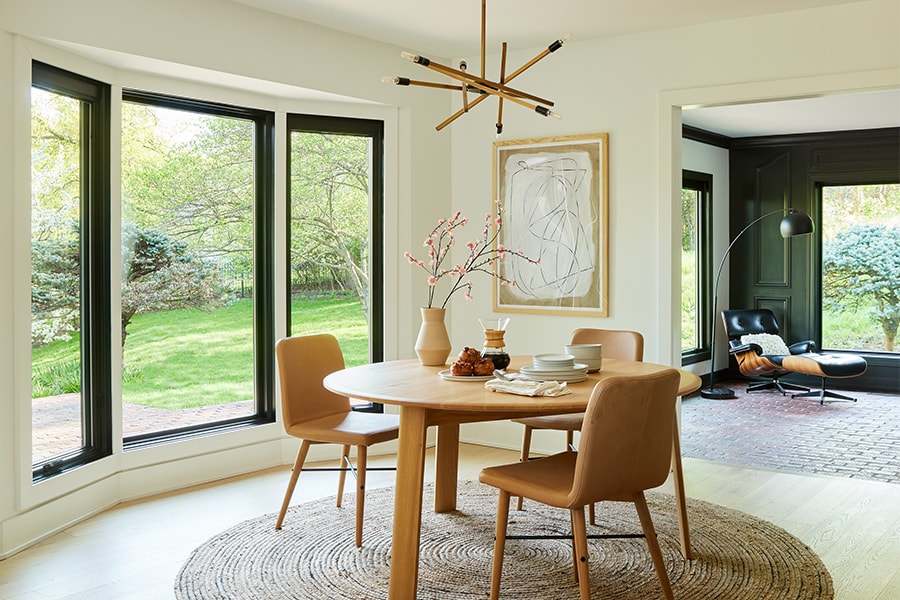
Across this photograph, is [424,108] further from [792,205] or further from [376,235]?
[792,205]

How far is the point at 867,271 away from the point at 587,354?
6.25 m

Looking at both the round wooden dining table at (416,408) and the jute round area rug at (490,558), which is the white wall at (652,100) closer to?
the jute round area rug at (490,558)

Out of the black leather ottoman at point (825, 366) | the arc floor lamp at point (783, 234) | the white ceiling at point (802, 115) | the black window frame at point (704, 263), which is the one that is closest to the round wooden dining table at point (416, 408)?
the white ceiling at point (802, 115)

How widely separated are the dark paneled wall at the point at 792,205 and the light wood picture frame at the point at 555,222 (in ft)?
14.4

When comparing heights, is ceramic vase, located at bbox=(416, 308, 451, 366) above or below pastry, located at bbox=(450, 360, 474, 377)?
above

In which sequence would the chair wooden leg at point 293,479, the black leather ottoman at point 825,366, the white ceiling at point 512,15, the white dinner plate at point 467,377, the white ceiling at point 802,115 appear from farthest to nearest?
the black leather ottoman at point 825,366
the white ceiling at point 802,115
the white ceiling at point 512,15
the chair wooden leg at point 293,479
the white dinner plate at point 467,377

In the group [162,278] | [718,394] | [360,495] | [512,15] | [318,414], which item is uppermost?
[512,15]

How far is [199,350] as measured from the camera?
185 inches

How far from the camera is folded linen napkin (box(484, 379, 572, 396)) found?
2762 millimetres

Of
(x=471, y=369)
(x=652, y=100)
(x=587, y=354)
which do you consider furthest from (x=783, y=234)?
(x=471, y=369)

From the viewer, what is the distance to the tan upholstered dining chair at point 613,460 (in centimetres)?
253

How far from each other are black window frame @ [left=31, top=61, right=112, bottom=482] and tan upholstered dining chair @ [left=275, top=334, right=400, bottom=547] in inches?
42.5

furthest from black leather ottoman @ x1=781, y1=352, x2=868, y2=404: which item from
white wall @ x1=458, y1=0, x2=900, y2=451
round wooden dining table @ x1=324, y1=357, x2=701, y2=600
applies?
round wooden dining table @ x1=324, y1=357, x2=701, y2=600

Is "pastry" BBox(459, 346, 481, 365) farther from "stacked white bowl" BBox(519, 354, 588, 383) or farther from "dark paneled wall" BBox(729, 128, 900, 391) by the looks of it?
"dark paneled wall" BBox(729, 128, 900, 391)
